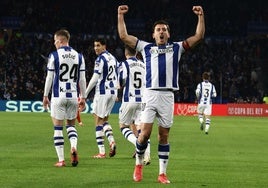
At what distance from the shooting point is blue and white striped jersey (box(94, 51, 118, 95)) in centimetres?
1492

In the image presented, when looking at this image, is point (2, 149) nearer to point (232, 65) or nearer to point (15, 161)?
point (15, 161)

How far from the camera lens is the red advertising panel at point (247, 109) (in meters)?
44.5

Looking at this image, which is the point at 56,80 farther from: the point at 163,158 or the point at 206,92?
the point at 206,92

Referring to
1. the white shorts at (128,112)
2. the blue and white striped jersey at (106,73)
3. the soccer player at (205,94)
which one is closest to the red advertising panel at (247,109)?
Result: the soccer player at (205,94)

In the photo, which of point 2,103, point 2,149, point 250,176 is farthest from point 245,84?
point 250,176

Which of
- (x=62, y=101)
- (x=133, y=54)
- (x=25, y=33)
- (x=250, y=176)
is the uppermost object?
(x=25, y=33)

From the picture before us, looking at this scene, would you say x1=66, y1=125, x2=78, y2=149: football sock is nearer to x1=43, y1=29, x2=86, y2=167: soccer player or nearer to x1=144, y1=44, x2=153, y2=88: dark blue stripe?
x1=43, y1=29, x2=86, y2=167: soccer player

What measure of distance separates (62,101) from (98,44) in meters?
2.62

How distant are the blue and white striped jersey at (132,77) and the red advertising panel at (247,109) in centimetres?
3027

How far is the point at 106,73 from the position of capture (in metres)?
15.0

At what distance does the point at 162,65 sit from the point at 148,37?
41.6 meters

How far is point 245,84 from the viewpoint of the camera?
47.3 m

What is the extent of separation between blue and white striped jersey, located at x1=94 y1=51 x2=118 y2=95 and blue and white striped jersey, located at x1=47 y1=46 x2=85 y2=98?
2.07 m

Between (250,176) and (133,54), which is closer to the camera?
(250,176)
